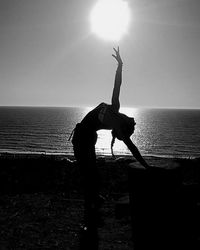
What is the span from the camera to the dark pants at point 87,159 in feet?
16.6

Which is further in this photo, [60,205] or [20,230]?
[60,205]

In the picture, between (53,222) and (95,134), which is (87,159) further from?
(53,222)

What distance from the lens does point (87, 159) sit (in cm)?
522

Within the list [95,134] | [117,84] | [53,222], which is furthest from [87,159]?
[53,222]

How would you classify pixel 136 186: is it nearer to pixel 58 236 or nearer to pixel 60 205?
pixel 58 236

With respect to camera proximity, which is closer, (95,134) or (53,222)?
(95,134)

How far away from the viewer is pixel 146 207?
4941 mm

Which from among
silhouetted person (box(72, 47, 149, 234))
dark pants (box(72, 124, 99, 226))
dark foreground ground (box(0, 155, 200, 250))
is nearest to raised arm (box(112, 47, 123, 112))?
silhouetted person (box(72, 47, 149, 234))

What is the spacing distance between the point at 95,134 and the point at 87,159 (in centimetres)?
48

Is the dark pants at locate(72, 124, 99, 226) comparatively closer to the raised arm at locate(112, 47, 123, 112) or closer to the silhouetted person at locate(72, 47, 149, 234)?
the silhouetted person at locate(72, 47, 149, 234)

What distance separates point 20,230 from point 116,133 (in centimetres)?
407

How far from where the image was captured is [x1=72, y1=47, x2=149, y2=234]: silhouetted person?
4.58m

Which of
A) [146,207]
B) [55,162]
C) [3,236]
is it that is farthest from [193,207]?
[55,162]

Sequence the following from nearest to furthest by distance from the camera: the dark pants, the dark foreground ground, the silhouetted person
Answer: the silhouetted person
the dark pants
the dark foreground ground
